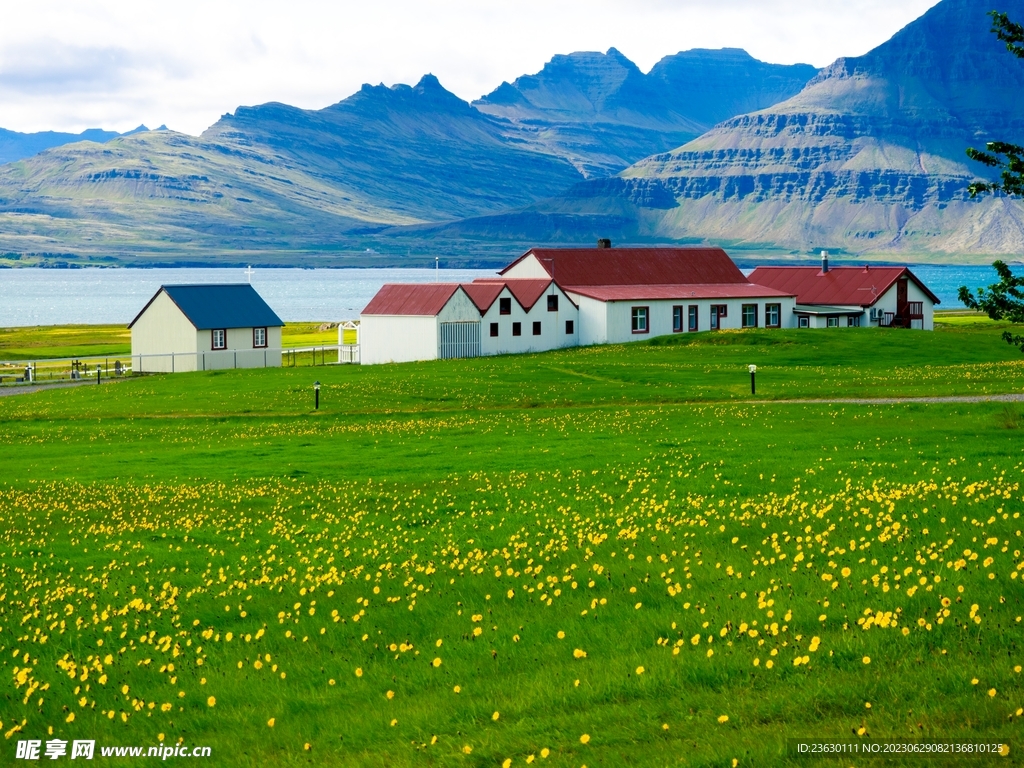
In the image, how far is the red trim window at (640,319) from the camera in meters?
101

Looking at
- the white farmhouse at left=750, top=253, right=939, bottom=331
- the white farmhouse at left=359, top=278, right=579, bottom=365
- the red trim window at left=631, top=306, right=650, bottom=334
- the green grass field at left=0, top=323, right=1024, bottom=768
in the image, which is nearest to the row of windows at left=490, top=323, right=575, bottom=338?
the white farmhouse at left=359, top=278, right=579, bottom=365

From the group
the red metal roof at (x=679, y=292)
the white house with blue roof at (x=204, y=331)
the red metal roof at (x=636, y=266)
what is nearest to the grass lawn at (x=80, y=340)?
the white house with blue roof at (x=204, y=331)

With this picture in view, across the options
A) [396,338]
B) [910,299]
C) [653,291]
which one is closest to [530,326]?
[396,338]

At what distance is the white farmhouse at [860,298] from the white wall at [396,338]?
37521mm

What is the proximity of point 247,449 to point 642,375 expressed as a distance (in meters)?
30.6

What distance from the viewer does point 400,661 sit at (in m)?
14.1

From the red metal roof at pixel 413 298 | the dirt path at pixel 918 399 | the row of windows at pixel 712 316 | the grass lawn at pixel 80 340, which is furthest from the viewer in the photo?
the grass lawn at pixel 80 340

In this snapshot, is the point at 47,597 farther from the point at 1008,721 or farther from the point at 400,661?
the point at 1008,721

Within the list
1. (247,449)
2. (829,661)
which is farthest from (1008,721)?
(247,449)

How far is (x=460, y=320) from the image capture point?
92.6 m

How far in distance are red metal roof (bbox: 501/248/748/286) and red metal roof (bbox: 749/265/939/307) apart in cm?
573

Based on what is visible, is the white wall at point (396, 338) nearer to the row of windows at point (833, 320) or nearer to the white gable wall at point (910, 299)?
the row of windows at point (833, 320)

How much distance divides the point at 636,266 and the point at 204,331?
41085 millimetres

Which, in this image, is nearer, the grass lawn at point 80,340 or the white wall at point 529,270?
the white wall at point 529,270
